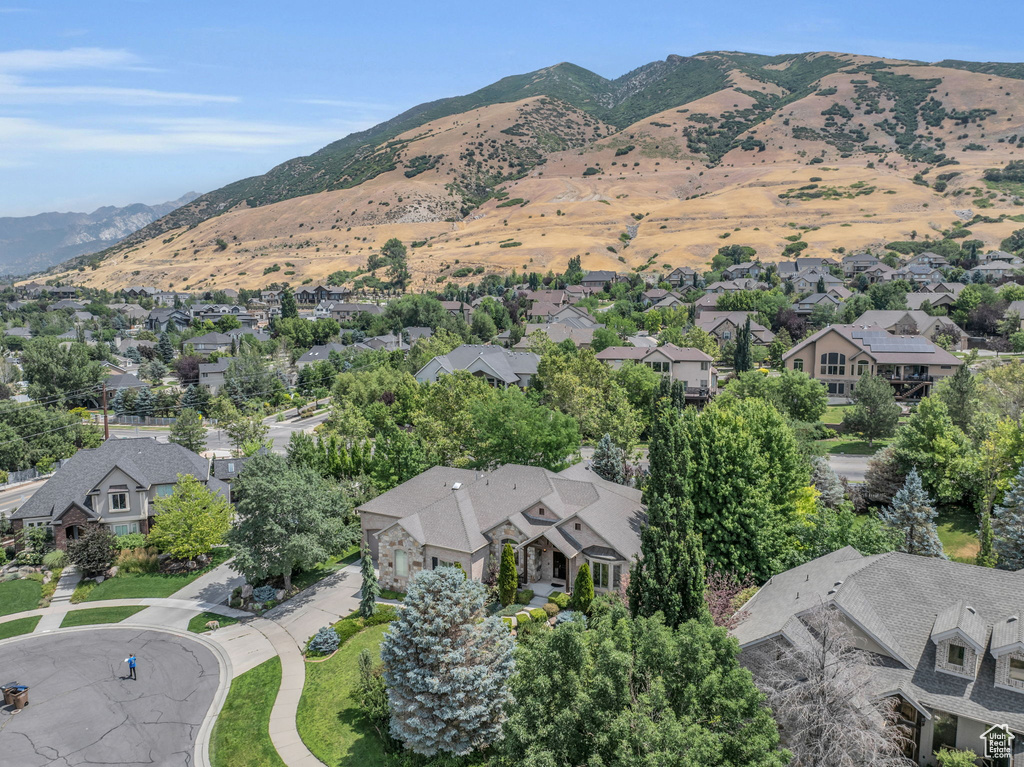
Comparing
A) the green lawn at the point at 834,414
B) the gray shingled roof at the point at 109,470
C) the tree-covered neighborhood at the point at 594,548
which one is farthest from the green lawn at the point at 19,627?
the green lawn at the point at 834,414

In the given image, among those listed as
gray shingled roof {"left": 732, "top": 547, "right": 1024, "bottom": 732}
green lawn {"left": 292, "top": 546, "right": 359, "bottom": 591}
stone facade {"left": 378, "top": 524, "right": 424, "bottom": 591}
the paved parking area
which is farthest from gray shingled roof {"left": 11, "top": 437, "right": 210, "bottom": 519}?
gray shingled roof {"left": 732, "top": 547, "right": 1024, "bottom": 732}

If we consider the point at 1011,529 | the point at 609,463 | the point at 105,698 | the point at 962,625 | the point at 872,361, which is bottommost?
the point at 105,698

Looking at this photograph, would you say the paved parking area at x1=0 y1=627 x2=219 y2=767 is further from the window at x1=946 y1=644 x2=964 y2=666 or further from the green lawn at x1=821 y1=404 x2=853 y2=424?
the green lawn at x1=821 y1=404 x2=853 y2=424

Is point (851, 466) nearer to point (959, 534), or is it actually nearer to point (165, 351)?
point (959, 534)

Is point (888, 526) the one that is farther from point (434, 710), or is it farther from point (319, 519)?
point (319, 519)

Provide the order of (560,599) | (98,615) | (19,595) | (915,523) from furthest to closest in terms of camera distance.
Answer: (19,595) < (98,615) < (915,523) < (560,599)

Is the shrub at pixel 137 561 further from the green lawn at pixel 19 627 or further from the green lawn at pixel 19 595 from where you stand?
the green lawn at pixel 19 627

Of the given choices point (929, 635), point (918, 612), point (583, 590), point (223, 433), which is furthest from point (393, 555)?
point (223, 433)

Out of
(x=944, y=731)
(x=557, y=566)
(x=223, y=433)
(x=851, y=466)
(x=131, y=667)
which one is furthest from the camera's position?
(x=223, y=433)

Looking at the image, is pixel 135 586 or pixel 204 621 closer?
pixel 204 621
